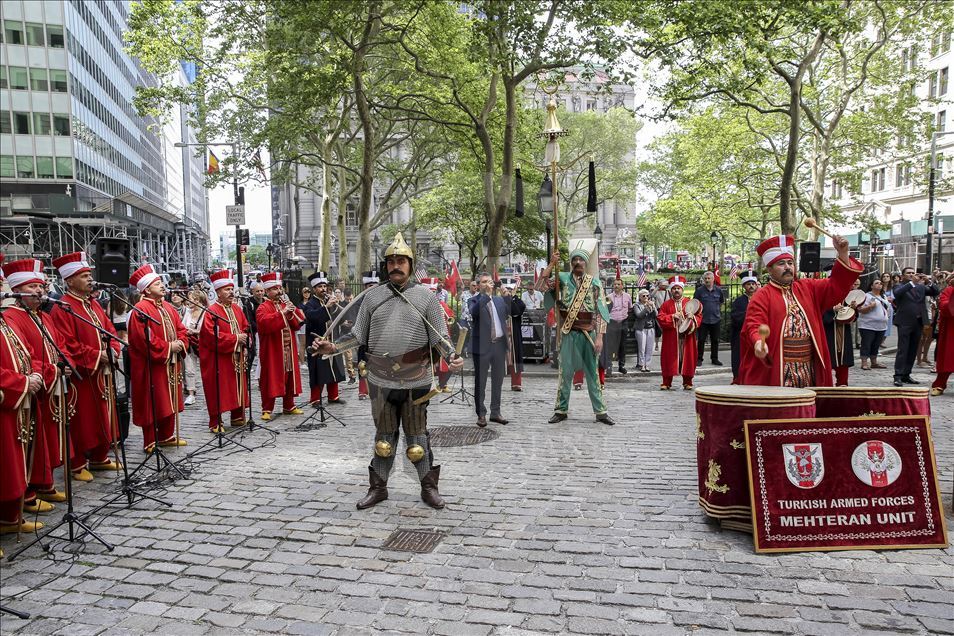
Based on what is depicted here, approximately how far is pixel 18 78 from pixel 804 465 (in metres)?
47.4

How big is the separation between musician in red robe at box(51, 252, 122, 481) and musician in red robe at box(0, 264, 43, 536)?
56.2 inches

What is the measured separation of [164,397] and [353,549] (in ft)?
14.6

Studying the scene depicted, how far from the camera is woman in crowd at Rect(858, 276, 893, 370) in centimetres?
1490

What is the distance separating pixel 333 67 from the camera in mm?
17344

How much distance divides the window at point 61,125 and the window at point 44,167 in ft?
6.32

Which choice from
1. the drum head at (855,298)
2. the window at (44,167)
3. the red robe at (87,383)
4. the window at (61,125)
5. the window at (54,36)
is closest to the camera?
the red robe at (87,383)

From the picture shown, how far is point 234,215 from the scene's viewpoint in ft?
72.6

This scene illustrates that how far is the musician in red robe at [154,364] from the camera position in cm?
842

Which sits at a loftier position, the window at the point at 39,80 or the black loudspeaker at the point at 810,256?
the window at the point at 39,80

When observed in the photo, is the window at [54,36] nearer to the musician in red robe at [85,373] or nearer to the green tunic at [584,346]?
the musician in red robe at [85,373]

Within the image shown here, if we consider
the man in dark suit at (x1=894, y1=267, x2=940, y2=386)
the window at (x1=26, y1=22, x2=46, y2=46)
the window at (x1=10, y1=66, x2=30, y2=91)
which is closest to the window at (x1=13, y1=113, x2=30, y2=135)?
the window at (x1=10, y1=66, x2=30, y2=91)

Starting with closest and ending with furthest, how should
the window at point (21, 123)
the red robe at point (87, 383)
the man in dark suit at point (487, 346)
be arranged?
the red robe at point (87, 383), the man in dark suit at point (487, 346), the window at point (21, 123)

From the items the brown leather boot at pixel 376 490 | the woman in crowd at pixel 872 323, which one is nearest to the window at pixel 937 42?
the woman in crowd at pixel 872 323

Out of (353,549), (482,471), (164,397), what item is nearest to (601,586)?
(353,549)
